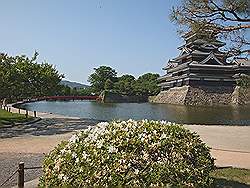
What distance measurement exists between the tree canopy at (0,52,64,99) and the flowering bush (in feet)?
59.4

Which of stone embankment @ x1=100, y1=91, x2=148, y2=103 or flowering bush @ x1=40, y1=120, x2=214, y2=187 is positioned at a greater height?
stone embankment @ x1=100, y1=91, x2=148, y2=103

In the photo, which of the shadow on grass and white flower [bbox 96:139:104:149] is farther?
the shadow on grass

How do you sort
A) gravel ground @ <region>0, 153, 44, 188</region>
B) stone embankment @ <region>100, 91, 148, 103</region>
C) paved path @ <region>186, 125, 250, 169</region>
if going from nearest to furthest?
gravel ground @ <region>0, 153, 44, 188</region>
paved path @ <region>186, 125, 250, 169</region>
stone embankment @ <region>100, 91, 148, 103</region>

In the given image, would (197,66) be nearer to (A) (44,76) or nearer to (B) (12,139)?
(A) (44,76)

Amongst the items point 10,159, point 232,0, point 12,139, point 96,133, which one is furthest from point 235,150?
point 12,139

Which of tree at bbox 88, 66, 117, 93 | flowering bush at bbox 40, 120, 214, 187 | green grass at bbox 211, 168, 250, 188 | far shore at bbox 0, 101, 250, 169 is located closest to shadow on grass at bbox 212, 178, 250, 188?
green grass at bbox 211, 168, 250, 188

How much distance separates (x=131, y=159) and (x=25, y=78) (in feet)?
67.7

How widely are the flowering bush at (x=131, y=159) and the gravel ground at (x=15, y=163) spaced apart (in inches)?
134

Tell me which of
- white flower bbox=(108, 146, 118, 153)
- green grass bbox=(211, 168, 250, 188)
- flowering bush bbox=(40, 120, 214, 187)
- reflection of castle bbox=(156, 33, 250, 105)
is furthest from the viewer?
→ reflection of castle bbox=(156, 33, 250, 105)

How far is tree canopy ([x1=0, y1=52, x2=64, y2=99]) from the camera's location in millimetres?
21827

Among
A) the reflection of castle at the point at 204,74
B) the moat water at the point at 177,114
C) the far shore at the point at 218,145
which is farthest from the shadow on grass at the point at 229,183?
the reflection of castle at the point at 204,74

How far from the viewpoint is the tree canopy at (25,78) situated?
21.8 meters

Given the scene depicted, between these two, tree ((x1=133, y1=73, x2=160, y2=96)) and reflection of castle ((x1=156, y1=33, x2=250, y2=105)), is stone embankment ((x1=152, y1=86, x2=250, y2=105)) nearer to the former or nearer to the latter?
reflection of castle ((x1=156, y1=33, x2=250, y2=105))

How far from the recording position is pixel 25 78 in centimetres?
2334
